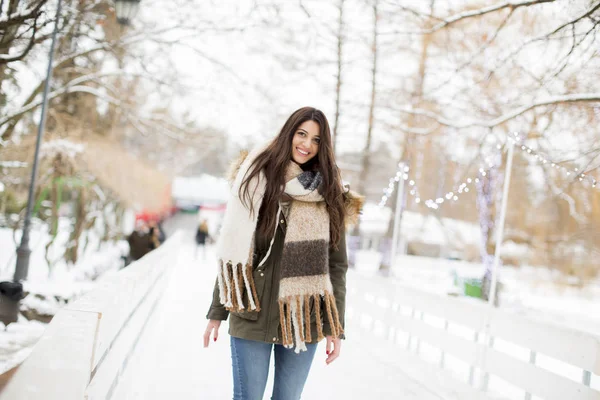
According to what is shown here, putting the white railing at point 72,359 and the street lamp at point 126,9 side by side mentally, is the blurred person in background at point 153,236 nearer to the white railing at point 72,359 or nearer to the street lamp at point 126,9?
the street lamp at point 126,9

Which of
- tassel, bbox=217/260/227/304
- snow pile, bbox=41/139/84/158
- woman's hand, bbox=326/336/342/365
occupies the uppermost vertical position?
snow pile, bbox=41/139/84/158

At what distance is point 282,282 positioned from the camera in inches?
98.2

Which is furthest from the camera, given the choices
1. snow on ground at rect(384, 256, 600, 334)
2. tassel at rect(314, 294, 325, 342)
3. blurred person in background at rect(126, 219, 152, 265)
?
snow on ground at rect(384, 256, 600, 334)

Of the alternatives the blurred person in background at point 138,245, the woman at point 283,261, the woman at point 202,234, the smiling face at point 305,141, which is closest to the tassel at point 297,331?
the woman at point 283,261

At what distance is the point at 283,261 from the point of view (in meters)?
2.50

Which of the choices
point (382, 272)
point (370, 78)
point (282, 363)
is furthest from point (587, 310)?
point (282, 363)

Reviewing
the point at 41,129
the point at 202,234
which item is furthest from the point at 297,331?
the point at 202,234

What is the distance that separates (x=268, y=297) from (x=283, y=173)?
50 cm

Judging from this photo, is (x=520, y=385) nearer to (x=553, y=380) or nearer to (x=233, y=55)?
(x=553, y=380)

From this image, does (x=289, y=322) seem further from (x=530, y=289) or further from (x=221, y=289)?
(x=530, y=289)

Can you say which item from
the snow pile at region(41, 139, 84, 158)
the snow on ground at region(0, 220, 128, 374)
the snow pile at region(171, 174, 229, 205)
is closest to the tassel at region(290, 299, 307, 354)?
the snow on ground at region(0, 220, 128, 374)

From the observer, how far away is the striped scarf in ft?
8.11

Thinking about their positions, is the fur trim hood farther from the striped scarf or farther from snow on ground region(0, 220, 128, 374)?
snow on ground region(0, 220, 128, 374)

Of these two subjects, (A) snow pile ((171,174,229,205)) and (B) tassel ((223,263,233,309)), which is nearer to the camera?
(B) tassel ((223,263,233,309))
